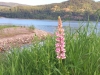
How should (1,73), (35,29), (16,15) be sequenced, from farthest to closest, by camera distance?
(16,15), (35,29), (1,73)

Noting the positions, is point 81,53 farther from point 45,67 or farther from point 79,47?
point 45,67

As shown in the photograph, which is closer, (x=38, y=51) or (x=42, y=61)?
(x=42, y=61)

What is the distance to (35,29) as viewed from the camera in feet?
117

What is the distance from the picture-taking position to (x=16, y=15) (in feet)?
393

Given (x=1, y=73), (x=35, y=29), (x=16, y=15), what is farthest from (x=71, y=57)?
(x=16, y=15)

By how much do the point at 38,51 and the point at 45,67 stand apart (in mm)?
742

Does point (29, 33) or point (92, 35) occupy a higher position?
point (92, 35)

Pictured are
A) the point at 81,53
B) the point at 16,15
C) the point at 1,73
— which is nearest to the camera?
the point at 1,73

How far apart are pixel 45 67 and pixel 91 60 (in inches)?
33.7

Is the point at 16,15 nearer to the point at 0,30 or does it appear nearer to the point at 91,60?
the point at 0,30

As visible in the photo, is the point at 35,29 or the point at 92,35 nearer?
the point at 92,35

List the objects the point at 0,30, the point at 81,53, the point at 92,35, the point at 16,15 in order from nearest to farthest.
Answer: the point at 81,53 → the point at 92,35 → the point at 0,30 → the point at 16,15

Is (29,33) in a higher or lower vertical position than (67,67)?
lower

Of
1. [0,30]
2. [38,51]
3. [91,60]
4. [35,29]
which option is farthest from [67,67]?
[35,29]
